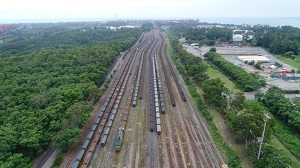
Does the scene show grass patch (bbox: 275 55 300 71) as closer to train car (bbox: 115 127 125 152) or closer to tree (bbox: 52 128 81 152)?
train car (bbox: 115 127 125 152)

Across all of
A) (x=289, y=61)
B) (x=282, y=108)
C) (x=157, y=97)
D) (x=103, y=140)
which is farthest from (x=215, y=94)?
(x=289, y=61)

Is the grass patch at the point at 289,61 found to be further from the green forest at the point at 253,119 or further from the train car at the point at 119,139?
the train car at the point at 119,139

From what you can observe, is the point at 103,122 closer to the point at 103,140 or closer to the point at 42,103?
the point at 103,140

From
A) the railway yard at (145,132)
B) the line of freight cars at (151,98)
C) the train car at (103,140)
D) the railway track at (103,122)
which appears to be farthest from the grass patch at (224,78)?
the train car at (103,140)

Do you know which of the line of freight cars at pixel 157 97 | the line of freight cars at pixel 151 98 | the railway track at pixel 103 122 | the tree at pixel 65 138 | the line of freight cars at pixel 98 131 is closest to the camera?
the line of freight cars at pixel 98 131

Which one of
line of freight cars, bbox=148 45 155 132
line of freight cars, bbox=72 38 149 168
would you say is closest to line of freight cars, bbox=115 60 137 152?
line of freight cars, bbox=72 38 149 168

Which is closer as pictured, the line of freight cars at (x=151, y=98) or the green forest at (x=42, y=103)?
the green forest at (x=42, y=103)

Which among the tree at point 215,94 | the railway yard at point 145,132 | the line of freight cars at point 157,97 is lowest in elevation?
the railway yard at point 145,132

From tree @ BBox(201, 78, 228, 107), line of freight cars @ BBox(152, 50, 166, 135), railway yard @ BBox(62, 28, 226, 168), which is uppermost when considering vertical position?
tree @ BBox(201, 78, 228, 107)
